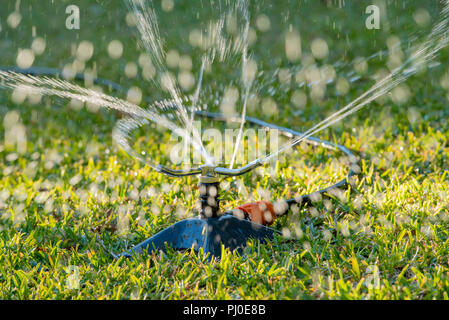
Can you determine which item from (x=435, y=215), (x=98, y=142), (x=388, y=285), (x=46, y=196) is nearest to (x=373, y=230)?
(x=435, y=215)

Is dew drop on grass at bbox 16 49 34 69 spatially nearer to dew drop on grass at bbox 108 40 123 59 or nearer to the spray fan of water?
the spray fan of water

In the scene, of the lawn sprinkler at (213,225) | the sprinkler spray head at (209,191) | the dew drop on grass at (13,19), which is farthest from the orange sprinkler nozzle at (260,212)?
the dew drop on grass at (13,19)

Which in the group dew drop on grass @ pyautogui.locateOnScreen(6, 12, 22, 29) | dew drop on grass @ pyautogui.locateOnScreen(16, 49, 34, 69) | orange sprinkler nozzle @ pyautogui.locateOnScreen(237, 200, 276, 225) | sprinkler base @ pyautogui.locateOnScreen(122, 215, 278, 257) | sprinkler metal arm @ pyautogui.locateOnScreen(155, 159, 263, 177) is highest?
dew drop on grass @ pyautogui.locateOnScreen(6, 12, 22, 29)

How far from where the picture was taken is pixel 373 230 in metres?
2.07

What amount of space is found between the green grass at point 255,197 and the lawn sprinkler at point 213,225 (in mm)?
51

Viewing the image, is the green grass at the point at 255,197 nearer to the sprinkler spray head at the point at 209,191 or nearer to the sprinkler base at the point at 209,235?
the sprinkler base at the point at 209,235

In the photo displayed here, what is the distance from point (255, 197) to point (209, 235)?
66cm

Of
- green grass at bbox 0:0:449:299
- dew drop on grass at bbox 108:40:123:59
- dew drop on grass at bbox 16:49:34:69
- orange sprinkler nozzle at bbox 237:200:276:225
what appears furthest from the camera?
dew drop on grass at bbox 108:40:123:59

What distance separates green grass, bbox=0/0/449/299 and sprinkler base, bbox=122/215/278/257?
0.14 feet

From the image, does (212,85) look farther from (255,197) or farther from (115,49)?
(255,197)

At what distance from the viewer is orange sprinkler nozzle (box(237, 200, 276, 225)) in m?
2.13

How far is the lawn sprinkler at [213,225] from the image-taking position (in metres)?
1.89

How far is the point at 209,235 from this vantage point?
1.92 metres

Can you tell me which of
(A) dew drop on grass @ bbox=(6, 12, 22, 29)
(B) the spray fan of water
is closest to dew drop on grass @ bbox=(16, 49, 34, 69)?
(B) the spray fan of water
